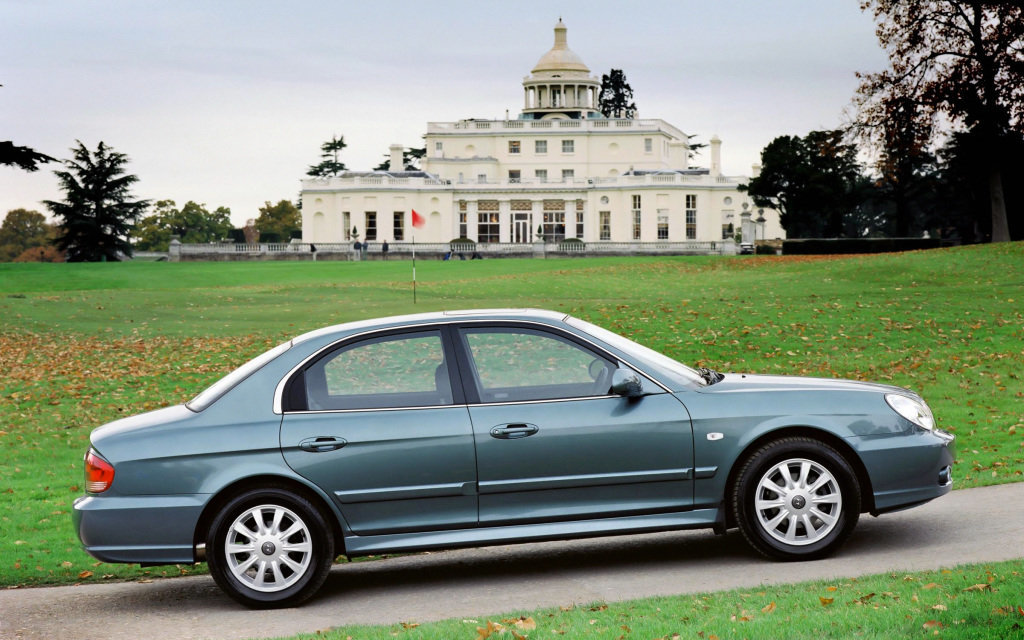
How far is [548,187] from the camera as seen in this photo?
8956 cm

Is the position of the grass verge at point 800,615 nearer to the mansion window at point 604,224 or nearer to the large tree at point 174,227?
the mansion window at point 604,224

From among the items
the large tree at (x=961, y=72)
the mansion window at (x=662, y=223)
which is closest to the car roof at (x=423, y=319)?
the large tree at (x=961, y=72)

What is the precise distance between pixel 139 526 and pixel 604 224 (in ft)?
275

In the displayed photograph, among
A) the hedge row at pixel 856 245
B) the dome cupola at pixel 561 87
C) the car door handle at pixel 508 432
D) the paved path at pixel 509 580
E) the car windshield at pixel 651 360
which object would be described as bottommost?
the paved path at pixel 509 580

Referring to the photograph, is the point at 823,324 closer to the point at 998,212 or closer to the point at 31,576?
the point at 31,576

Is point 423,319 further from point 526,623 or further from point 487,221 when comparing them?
point 487,221

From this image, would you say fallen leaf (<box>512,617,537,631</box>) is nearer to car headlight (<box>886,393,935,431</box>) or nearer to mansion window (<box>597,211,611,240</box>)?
car headlight (<box>886,393,935,431</box>)

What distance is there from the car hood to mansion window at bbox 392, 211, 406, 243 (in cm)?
8282

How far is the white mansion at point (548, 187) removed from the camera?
87.1 m

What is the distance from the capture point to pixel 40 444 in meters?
13.4

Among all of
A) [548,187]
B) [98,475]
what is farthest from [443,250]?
[98,475]

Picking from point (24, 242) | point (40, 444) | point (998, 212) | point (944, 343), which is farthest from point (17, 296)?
point (24, 242)

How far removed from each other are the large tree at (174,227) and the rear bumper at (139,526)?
109 meters

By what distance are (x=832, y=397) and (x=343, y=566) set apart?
133 inches
